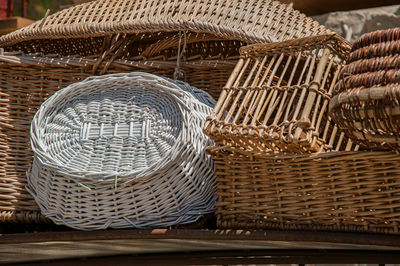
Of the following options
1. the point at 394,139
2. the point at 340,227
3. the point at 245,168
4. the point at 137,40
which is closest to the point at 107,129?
the point at 245,168

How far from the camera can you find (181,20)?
5.27 ft

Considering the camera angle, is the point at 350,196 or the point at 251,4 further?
the point at 251,4

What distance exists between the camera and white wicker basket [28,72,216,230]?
4.51 feet

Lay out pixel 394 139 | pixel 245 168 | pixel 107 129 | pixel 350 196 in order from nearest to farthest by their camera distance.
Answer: pixel 394 139
pixel 350 196
pixel 245 168
pixel 107 129

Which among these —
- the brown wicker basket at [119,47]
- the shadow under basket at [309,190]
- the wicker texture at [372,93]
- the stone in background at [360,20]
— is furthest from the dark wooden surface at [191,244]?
the stone in background at [360,20]

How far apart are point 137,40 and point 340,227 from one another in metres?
0.97

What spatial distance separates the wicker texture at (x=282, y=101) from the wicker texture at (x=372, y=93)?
9cm

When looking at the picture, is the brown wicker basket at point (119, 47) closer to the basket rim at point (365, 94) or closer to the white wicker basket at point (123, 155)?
the white wicker basket at point (123, 155)

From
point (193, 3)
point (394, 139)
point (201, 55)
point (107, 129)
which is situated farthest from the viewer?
point (201, 55)

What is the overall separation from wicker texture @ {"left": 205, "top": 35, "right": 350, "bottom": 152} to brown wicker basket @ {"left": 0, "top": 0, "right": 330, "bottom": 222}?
136 millimetres

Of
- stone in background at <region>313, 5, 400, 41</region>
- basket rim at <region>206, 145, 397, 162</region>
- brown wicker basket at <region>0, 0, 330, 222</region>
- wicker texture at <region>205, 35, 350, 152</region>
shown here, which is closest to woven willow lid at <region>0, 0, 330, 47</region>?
brown wicker basket at <region>0, 0, 330, 222</region>

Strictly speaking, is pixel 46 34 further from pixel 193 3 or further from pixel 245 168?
pixel 245 168

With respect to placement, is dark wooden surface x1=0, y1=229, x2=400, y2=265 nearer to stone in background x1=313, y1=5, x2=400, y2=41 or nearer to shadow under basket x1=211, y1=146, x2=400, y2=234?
shadow under basket x1=211, y1=146, x2=400, y2=234

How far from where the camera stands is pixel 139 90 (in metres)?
1.54
